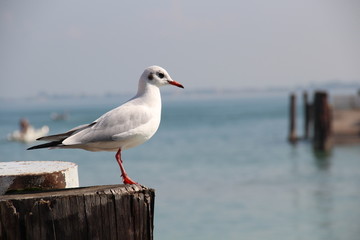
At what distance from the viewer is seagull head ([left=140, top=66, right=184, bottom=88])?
391 cm

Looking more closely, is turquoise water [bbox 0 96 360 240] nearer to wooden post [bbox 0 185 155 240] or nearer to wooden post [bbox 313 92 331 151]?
wooden post [bbox 313 92 331 151]

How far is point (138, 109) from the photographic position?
12.3ft

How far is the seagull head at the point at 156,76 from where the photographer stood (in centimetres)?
391

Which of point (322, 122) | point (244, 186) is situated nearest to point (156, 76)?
point (244, 186)

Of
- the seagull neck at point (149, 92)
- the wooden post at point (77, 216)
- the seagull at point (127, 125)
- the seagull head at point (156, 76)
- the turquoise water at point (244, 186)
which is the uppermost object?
the seagull head at point (156, 76)

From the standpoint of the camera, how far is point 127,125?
3639mm

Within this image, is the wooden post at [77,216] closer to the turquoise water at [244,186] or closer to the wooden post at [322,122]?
the turquoise water at [244,186]

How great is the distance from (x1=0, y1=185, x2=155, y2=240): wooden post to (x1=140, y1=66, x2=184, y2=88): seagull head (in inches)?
51.2

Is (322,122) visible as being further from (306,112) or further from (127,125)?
(127,125)

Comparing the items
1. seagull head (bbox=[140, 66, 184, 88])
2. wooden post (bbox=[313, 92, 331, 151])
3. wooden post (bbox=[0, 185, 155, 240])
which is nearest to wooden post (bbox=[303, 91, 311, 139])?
wooden post (bbox=[313, 92, 331, 151])

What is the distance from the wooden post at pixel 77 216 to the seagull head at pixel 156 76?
4.26 feet

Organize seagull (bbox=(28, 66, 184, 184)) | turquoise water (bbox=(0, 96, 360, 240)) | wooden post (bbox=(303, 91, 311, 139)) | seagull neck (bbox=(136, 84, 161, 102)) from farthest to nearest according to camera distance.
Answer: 1. wooden post (bbox=(303, 91, 311, 139))
2. turquoise water (bbox=(0, 96, 360, 240))
3. seagull neck (bbox=(136, 84, 161, 102))
4. seagull (bbox=(28, 66, 184, 184))

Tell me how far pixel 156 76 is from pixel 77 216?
58.8 inches

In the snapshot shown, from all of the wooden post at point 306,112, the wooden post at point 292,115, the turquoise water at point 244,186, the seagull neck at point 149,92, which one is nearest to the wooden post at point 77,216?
the seagull neck at point 149,92
